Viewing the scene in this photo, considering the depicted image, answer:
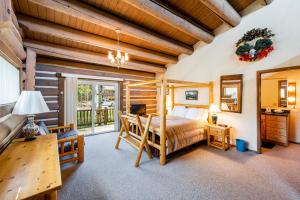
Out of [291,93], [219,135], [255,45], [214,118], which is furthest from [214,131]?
[291,93]

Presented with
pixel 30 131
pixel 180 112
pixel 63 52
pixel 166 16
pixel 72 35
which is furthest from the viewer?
pixel 180 112

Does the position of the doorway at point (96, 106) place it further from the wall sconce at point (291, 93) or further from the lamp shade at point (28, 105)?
the wall sconce at point (291, 93)

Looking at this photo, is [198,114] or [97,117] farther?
[97,117]

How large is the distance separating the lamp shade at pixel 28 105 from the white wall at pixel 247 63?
4.28 metres

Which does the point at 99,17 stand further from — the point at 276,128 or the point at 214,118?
the point at 276,128

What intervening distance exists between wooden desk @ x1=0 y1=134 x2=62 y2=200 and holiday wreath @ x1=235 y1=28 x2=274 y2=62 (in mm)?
4325

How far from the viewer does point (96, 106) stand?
5.43 meters

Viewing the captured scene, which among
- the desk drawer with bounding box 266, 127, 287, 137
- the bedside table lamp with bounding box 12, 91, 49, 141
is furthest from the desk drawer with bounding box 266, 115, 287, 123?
the bedside table lamp with bounding box 12, 91, 49, 141

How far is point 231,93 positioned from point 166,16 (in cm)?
270

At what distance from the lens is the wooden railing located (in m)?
5.46

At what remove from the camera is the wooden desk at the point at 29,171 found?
3.12ft

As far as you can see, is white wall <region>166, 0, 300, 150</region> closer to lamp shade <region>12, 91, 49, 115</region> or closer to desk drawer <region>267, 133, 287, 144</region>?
desk drawer <region>267, 133, 287, 144</region>

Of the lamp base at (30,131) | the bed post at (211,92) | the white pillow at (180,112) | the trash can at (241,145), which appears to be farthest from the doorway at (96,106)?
the trash can at (241,145)

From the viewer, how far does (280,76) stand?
178 inches
